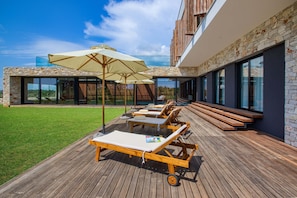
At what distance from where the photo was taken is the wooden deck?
7.35 feet

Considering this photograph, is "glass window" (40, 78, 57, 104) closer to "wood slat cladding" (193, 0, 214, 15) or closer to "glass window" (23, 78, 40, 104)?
"glass window" (23, 78, 40, 104)

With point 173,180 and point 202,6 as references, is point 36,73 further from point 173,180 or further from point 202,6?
point 173,180

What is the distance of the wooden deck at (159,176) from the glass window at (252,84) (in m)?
2.60

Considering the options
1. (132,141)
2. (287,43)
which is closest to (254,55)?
(287,43)

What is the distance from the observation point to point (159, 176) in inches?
105

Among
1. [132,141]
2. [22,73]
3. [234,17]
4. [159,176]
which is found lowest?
[159,176]

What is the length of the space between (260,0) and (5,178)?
20.6 feet

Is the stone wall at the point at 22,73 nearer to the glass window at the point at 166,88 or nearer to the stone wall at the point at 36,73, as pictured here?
the stone wall at the point at 36,73

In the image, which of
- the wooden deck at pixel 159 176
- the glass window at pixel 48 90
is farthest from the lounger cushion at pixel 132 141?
the glass window at pixel 48 90

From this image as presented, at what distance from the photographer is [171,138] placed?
9.95 ft

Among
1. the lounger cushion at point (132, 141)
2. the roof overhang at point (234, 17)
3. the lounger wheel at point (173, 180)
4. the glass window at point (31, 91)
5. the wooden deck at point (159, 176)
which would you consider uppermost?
the roof overhang at point (234, 17)

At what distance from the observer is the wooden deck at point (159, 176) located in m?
2.24

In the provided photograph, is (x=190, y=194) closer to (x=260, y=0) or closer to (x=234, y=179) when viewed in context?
(x=234, y=179)

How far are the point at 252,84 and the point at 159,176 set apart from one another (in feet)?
18.7
